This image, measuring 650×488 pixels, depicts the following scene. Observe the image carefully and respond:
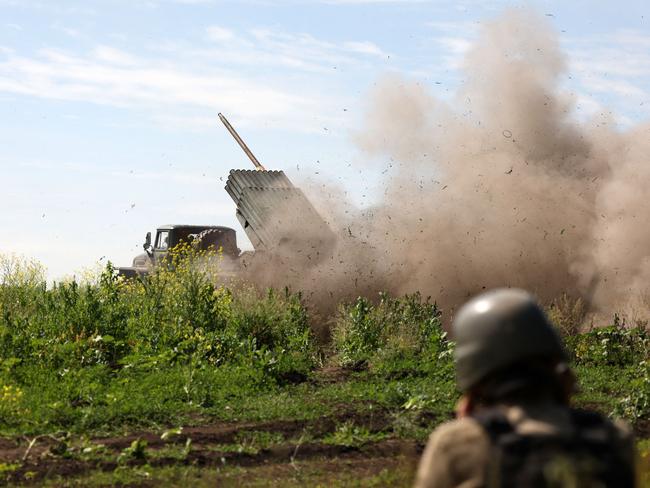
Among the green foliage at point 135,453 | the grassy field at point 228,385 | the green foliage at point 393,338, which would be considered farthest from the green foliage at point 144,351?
the green foliage at point 135,453

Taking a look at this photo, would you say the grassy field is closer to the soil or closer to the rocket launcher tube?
the soil

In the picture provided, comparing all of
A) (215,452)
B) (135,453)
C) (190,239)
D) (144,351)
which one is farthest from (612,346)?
(190,239)

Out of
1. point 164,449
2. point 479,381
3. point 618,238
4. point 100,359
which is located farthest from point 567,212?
point 479,381

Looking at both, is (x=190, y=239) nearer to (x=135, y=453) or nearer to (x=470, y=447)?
(x=135, y=453)

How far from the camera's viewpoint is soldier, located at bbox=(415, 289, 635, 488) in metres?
2.48

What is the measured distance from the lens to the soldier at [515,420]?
248 centimetres

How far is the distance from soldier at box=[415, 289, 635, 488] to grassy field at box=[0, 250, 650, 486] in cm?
541

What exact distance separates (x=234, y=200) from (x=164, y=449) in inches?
615

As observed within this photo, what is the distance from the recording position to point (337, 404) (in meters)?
13.4

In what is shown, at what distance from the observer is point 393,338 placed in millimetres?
17594

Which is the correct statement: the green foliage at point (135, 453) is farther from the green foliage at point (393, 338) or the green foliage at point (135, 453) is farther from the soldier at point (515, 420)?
the soldier at point (515, 420)

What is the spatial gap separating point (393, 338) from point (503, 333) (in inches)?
592

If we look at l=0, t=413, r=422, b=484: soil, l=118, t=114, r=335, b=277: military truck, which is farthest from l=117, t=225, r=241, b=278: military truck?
l=0, t=413, r=422, b=484: soil

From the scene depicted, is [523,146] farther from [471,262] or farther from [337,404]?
[337,404]
